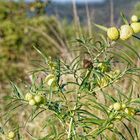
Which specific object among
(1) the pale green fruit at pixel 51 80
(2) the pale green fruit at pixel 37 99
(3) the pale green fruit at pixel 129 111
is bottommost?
(3) the pale green fruit at pixel 129 111

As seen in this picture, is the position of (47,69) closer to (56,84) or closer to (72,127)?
(56,84)

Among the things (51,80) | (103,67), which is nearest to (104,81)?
(103,67)

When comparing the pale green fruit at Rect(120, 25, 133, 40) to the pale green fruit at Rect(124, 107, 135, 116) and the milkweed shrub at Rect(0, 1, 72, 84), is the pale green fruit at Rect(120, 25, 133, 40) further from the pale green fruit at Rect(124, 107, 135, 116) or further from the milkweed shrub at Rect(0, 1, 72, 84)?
the milkweed shrub at Rect(0, 1, 72, 84)

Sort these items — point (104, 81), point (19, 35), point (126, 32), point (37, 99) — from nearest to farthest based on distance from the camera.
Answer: point (126, 32)
point (37, 99)
point (104, 81)
point (19, 35)

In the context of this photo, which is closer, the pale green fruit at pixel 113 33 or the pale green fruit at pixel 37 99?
the pale green fruit at pixel 113 33

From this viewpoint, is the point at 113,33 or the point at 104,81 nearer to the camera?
the point at 113,33

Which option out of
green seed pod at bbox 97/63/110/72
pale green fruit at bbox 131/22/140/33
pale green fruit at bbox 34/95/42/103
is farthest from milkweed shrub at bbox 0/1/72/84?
pale green fruit at bbox 131/22/140/33

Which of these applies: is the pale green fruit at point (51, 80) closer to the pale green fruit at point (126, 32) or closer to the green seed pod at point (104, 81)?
the green seed pod at point (104, 81)

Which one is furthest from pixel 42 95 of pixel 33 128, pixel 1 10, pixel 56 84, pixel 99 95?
pixel 1 10

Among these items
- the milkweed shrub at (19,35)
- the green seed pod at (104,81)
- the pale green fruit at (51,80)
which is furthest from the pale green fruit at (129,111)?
the milkweed shrub at (19,35)

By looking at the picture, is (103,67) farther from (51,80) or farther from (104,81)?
(51,80)

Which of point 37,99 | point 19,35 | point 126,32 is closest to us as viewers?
point 126,32
